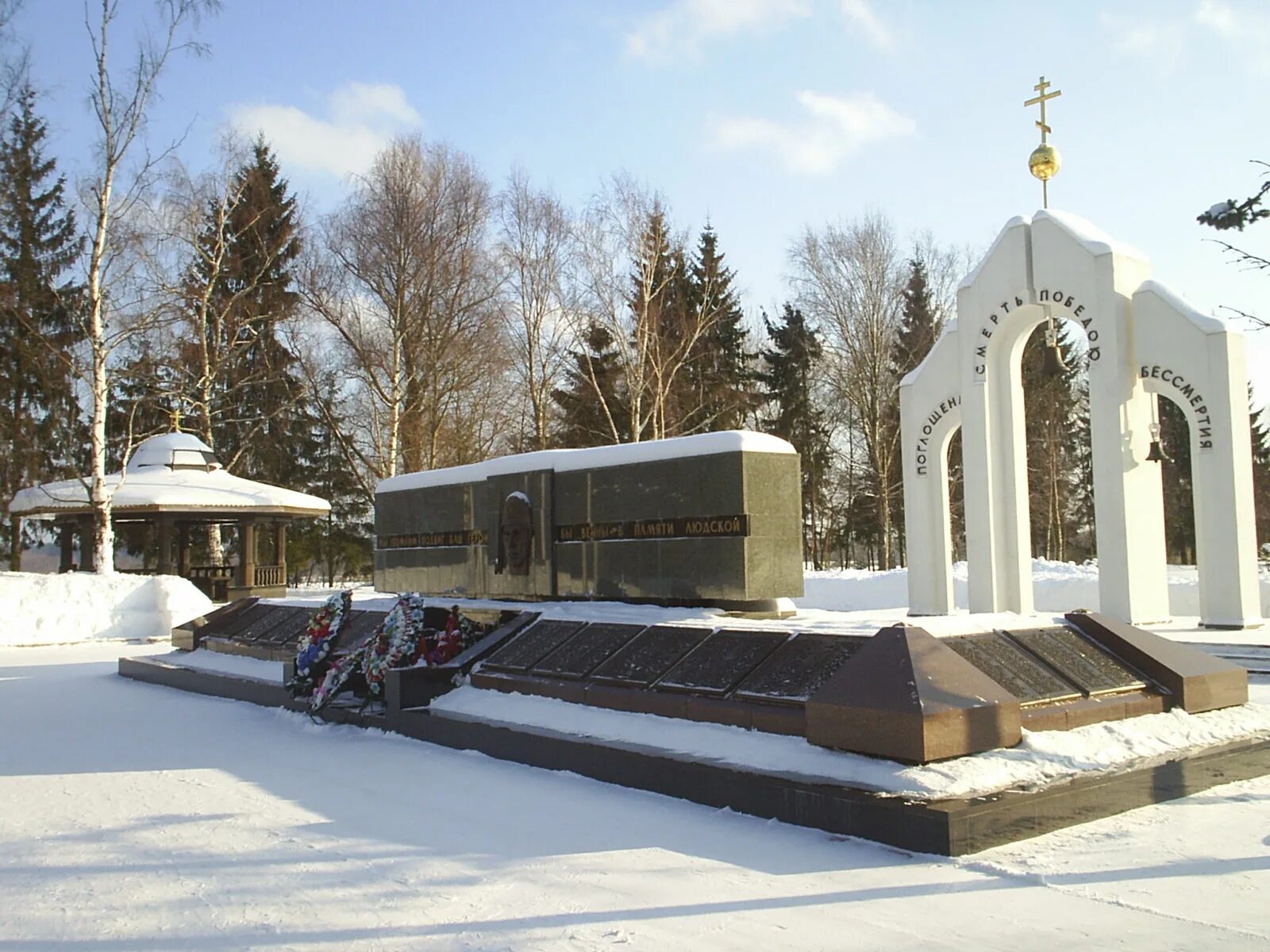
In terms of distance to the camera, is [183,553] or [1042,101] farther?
[183,553]

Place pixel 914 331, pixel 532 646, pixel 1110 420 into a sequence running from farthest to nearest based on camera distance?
pixel 914 331, pixel 1110 420, pixel 532 646

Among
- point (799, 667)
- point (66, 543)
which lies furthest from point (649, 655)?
point (66, 543)

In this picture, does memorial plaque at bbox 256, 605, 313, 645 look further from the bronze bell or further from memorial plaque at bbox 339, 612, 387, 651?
the bronze bell

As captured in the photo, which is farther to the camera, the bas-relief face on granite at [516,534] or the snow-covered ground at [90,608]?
the snow-covered ground at [90,608]

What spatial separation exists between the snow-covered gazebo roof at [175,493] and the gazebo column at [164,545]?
20.2 inches

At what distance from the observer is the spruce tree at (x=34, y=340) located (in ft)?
107

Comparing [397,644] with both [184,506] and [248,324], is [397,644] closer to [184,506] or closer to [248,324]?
[184,506]

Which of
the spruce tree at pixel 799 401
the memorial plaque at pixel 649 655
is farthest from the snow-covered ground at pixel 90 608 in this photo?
the spruce tree at pixel 799 401

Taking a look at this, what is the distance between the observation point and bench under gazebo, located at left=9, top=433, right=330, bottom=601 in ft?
82.0

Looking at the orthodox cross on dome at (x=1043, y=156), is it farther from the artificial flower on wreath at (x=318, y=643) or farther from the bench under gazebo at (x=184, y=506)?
the bench under gazebo at (x=184, y=506)

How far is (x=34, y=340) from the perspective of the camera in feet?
108

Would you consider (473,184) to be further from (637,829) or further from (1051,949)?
(1051,949)

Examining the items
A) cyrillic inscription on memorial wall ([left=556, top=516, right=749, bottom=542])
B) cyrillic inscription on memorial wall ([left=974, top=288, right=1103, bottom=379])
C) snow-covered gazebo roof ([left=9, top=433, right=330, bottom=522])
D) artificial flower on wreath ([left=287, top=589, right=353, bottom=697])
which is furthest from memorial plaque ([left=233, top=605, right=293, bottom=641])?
snow-covered gazebo roof ([left=9, top=433, right=330, bottom=522])

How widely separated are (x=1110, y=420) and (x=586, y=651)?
872cm
